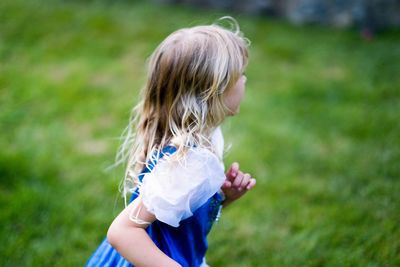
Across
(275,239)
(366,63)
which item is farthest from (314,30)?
(275,239)

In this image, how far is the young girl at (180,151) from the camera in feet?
4.37

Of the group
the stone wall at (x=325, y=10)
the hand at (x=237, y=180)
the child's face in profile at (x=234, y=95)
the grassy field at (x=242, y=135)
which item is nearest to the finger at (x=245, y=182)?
the hand at (x=237, y=180)

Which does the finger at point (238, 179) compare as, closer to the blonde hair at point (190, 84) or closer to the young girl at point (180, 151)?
the young girl at point (180, 151)

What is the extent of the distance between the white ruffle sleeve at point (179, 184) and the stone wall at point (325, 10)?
13.2ft

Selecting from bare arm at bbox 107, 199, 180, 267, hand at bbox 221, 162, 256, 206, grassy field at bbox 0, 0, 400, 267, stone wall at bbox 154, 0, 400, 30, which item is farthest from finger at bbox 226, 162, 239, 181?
stone wall at bbox 154, 0, 400, 30

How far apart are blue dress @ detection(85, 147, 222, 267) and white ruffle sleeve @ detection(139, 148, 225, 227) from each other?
0.26 feet

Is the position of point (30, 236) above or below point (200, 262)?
below

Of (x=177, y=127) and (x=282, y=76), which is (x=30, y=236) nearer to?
(x=177, y=127)

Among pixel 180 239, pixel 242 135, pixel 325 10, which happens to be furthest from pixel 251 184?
pixel 325 10

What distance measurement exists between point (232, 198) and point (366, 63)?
3.06 m

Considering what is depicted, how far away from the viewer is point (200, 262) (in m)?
1.71

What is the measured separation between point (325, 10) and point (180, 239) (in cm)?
421

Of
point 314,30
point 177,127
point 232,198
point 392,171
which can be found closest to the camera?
point 177,127

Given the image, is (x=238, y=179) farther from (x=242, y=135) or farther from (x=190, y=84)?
(x=242, y=135)
